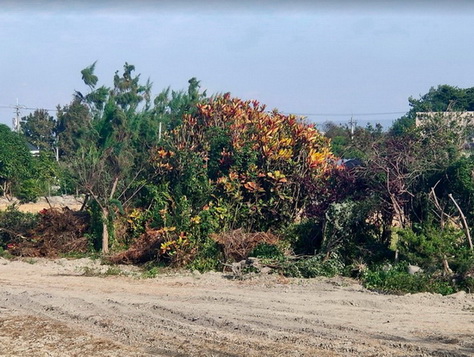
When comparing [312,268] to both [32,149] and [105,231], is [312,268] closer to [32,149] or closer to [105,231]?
[105,231]

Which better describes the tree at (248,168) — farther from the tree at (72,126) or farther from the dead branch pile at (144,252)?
the tree at (72,126)

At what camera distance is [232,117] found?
739 inches

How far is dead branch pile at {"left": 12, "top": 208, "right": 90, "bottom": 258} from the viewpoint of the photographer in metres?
17.8

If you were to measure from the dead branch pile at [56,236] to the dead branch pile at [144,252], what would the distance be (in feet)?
5.11

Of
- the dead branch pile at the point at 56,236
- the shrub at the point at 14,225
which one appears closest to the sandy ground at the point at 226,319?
the dead branch pile at the point at 56,236

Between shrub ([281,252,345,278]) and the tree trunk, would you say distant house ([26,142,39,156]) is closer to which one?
the tree trunk

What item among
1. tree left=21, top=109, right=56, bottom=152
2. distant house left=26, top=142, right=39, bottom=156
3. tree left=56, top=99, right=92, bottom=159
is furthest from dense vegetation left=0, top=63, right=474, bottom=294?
tree left=21, top=109, right=56, bottom=152

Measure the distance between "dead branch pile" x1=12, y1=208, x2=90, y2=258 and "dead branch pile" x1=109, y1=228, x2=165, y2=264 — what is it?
1.56 metres

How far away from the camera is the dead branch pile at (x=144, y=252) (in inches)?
651

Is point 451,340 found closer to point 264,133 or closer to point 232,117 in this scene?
point 264,133

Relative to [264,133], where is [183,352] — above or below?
below

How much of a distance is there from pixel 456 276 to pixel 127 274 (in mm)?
6859

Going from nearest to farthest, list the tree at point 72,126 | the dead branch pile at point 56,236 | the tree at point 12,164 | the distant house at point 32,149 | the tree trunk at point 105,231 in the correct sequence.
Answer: the tree trunk at point 105,231 < the dead branch pile at point 56,236 < the tree at point 72,126 < the tree at point 12,164 < the distant house at point 32,149

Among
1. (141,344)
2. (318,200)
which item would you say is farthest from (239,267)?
(141,344)
